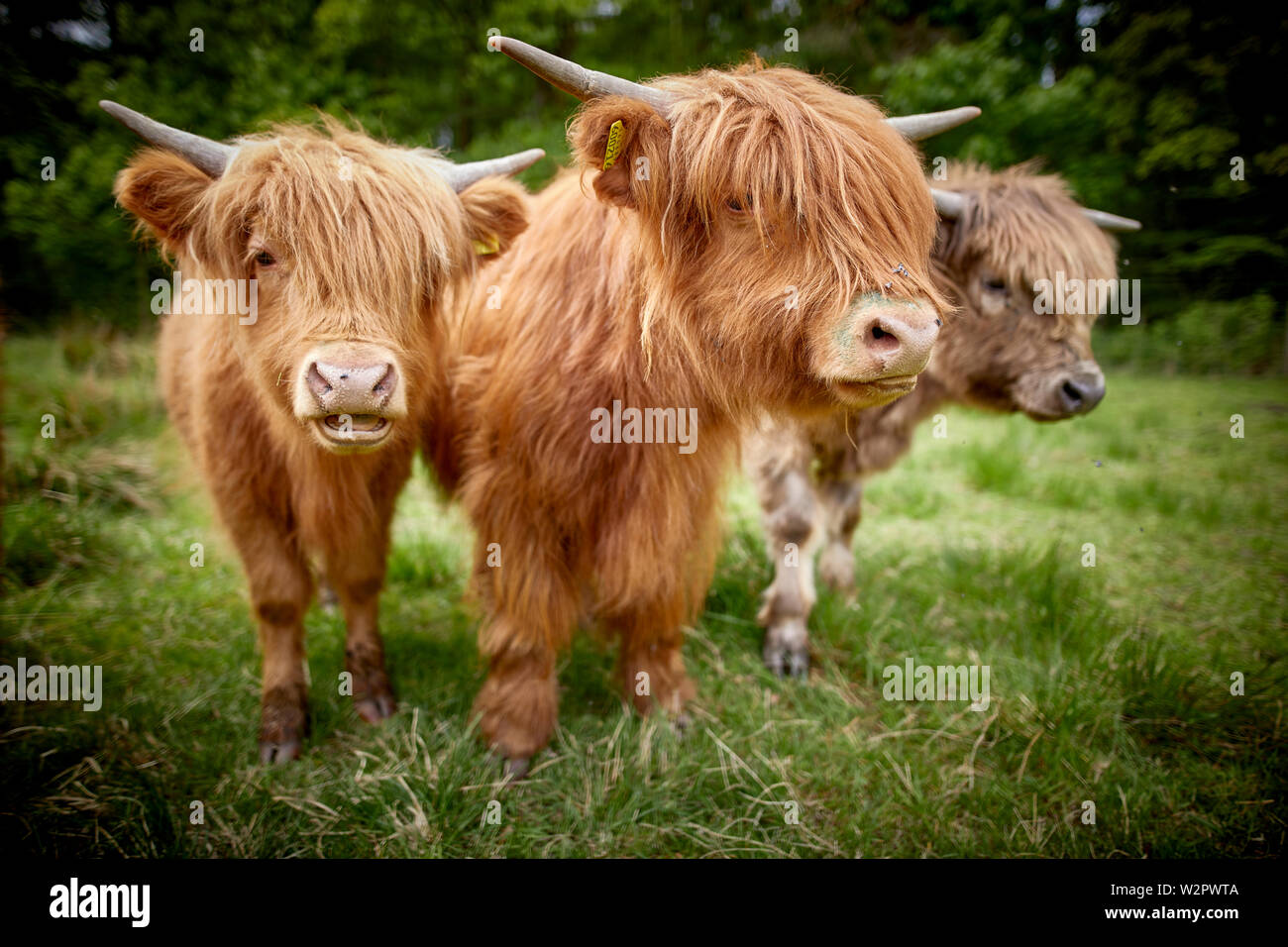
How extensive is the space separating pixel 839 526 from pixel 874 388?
238 centimetres

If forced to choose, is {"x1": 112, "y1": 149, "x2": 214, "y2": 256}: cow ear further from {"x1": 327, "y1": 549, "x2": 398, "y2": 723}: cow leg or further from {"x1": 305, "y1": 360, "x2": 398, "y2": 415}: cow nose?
{"x1": 327, "y1": 549, "x2": 398, "y2": 723}: cow leg

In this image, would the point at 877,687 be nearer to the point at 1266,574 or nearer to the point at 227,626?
the point at 1266,574

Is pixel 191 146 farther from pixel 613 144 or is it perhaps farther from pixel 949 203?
pixel 949 203

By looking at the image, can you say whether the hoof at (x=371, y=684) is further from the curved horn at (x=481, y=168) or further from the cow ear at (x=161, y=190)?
the curved horn at (x=481, y=168)

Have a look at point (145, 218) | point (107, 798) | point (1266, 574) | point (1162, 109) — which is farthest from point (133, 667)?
point (1162, 109)

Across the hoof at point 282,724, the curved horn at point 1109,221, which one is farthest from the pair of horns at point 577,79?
the hoof at point 282,724

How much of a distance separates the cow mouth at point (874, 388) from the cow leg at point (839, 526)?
2.19m

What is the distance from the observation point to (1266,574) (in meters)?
3.78

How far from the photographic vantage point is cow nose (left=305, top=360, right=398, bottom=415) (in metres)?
1.79

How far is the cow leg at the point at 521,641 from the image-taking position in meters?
2.53

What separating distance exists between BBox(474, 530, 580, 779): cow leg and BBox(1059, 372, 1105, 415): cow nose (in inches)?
88.8

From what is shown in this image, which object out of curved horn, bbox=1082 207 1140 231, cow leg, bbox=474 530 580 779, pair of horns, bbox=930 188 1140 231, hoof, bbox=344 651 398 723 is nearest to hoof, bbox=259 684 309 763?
hoof, bbox=344 651 398 723

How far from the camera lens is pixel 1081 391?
2.89 metres

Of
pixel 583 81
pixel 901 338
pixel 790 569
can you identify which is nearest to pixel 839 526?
pixel 790 569
